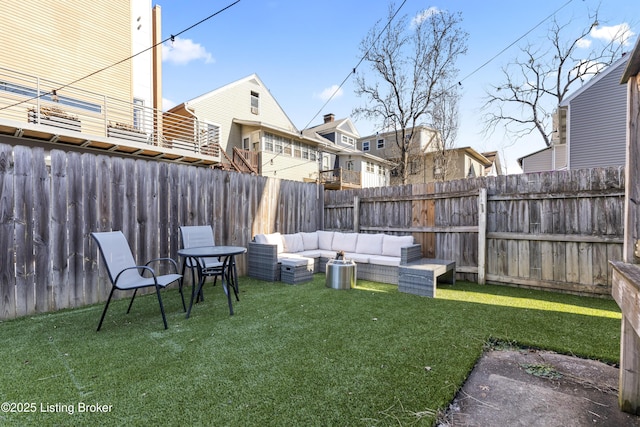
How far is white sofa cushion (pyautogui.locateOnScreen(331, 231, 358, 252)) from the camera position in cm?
642

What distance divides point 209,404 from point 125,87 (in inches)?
442

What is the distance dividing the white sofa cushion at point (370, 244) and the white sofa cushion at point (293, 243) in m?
1.26

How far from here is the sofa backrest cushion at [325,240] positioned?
22.1 ft

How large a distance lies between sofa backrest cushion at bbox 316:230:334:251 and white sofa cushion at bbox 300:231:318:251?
0.09 meters

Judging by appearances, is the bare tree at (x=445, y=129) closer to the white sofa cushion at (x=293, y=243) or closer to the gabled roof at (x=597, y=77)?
the gabled roof at (x=597, y=77)

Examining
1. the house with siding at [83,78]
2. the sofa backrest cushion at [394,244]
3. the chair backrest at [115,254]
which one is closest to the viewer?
the chair backrest at [115,254]

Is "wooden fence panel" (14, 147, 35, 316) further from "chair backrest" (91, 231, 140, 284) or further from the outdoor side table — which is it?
the outdoor side table

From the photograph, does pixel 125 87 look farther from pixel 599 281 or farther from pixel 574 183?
pixel 599 281

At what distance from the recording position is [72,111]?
7.71m

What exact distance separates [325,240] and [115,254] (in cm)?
422

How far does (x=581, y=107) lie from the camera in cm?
896

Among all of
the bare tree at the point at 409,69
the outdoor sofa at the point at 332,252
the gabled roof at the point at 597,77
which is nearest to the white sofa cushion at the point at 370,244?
the outdoor sofa at the point at 332,252

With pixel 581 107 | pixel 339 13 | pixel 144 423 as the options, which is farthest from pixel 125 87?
pixel 581 107

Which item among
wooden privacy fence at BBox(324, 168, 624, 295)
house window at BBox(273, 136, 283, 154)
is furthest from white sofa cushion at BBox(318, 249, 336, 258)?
house window at BBox(273, 136, 283, 154)
